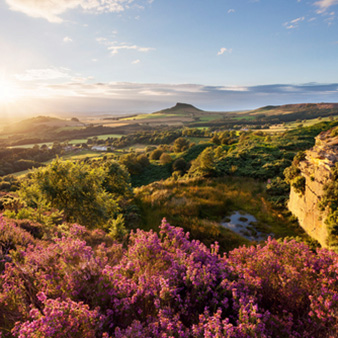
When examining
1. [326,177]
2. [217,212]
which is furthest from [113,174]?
[326,177]

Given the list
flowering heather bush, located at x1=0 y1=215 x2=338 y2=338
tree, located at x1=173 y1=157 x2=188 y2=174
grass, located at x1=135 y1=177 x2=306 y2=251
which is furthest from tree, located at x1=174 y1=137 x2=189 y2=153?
flowering heather bush, located at x1=0 y1=215 x2=338 y2=338

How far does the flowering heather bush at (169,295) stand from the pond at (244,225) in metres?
9.21

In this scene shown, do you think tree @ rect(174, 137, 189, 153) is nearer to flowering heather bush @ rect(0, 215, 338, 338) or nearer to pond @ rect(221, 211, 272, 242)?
pond @ rect(221, 211, 272, 242)

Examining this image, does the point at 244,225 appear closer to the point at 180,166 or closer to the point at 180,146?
the point at 180,166

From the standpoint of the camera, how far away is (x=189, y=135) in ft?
438

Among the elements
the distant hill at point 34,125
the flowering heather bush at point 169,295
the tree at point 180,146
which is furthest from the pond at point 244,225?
the distant hill at point 34,125

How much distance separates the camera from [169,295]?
9.99 ft

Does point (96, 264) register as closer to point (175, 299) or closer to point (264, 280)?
point (175, 299)

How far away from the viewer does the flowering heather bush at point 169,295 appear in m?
2.58

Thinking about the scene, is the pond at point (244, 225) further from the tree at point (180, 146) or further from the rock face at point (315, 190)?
the tree at point (180, 146)

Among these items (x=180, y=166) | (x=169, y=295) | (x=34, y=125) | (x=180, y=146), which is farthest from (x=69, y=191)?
(x=34, y=125)

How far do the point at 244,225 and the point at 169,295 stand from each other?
12.4 metres

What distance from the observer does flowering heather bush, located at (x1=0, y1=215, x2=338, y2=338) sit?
2.58m

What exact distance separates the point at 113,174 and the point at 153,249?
18.9 m
